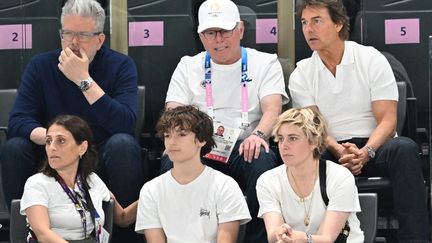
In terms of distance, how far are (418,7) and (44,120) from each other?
2360 millimetres

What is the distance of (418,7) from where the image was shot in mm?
6000

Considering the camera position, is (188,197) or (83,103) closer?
(188,197)

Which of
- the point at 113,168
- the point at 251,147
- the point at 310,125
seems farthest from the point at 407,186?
the point at 113,168

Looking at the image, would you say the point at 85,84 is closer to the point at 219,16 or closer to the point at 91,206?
the point at 91,206

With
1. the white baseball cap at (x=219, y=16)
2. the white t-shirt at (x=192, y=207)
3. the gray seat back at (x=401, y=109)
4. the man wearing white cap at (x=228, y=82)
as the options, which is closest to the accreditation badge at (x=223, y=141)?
the man wearing white cap at (x=228, y=82)

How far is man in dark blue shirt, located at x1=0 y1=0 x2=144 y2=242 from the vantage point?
4.86 m

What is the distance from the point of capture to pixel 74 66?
5016 millimetres

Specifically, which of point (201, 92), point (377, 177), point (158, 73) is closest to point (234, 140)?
point (201, 92)

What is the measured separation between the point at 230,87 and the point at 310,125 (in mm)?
915

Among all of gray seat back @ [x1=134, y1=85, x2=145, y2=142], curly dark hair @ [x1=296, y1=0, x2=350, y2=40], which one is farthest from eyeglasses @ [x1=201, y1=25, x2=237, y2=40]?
gray seat back @ [x1=134, y1=85, x2=145, y2=142]

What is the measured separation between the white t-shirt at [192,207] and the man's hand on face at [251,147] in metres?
0.27

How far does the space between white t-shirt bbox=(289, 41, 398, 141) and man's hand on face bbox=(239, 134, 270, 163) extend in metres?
0.44

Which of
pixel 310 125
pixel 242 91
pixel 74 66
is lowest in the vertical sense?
pixel 310 125

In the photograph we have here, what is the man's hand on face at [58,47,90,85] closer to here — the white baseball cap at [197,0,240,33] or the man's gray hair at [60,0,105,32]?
the man's gray hair at [60,0,105,32]
